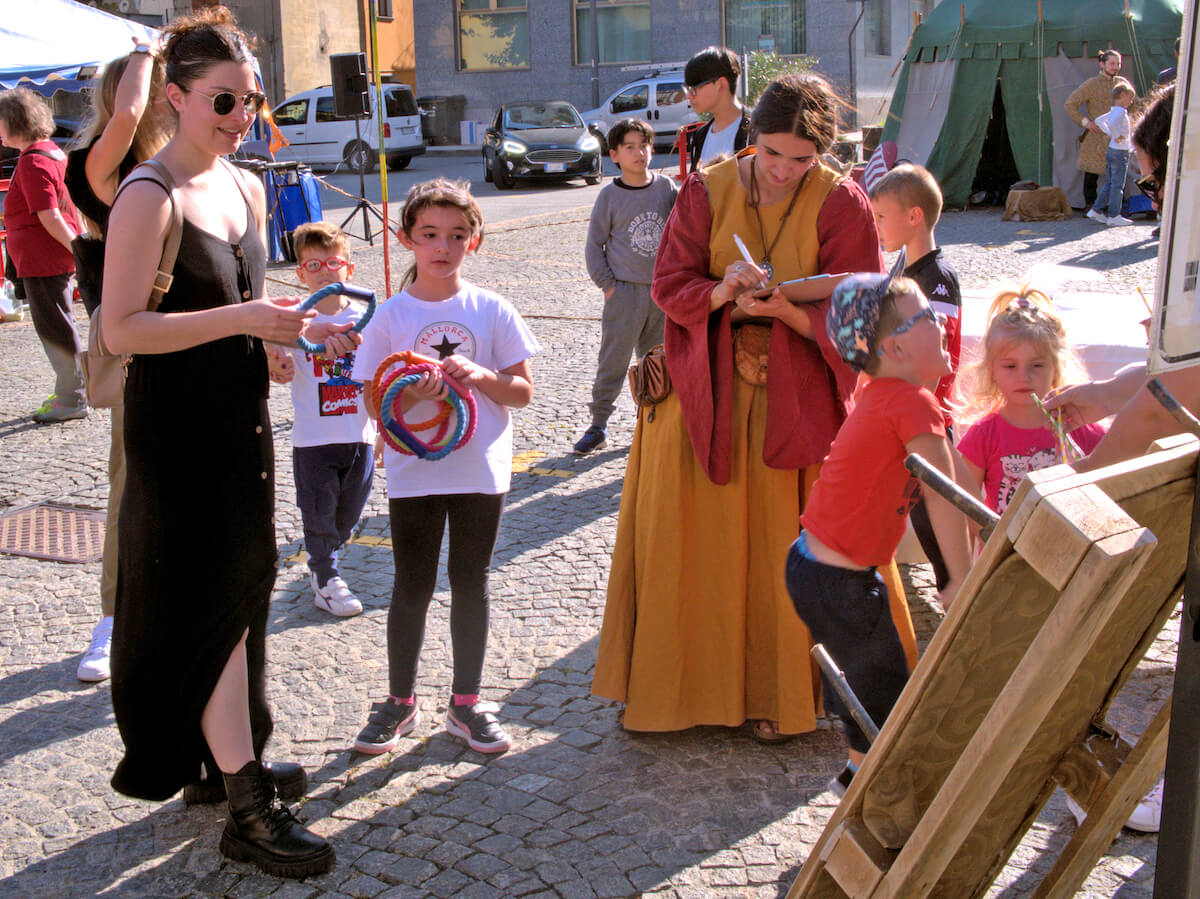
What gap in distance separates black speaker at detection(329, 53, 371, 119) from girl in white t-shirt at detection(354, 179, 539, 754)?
10.7 m

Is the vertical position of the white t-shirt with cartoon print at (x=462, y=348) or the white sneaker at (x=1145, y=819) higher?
the white t-shirt with cartoon print at (x=462, y=348)

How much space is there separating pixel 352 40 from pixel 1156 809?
1423 inches

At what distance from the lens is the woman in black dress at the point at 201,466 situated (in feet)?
8.71

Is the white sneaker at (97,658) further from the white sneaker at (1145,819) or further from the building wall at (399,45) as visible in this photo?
the building wall at (399,45)

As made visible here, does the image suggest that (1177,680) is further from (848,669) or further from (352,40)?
(352,40)

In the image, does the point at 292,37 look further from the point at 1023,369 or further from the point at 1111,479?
the point at 1111,479

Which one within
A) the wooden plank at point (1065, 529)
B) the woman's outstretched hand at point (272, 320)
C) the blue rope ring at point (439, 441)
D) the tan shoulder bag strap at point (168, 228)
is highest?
the tan shoulder bag strap at point (168, 228)

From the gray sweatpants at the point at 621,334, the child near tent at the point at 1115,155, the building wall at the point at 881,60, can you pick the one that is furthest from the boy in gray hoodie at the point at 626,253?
the building wall at the point at 881,60

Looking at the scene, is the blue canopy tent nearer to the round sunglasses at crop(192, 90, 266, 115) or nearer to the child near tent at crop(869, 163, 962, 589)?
the child near tent at crop(869, 163, 962, 589)

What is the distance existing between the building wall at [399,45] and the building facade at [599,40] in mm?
3426

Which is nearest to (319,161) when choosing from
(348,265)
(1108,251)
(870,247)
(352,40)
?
(352,40)

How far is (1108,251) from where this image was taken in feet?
41.1

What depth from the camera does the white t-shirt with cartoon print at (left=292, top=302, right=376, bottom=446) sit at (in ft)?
14.7

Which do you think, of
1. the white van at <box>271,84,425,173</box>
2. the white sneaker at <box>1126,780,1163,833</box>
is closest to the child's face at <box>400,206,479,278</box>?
the white sneaker at <box>1126,780,1163,833</box>
